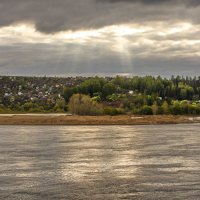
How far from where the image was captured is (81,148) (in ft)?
162

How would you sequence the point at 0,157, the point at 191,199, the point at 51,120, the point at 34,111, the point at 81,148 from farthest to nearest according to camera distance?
the point at 34,111 < the point at 51,120 < the point at 81,148 < the point at 0,157 < the point at 191,199

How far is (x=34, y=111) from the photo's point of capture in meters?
171

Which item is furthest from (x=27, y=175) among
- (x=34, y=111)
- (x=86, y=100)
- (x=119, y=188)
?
(x=34, y=111)

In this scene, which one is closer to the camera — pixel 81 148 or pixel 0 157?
pixel 0 157

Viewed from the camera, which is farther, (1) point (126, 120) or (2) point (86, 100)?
(2) point (86, 100)

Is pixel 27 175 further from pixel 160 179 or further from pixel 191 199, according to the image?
pixel 191 199

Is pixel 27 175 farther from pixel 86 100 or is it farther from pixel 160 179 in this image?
pixel 86 100

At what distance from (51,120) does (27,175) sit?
293 feet

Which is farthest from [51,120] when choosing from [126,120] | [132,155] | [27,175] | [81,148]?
[27,175]

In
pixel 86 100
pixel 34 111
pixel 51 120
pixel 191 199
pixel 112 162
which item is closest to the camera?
pixel 191 199

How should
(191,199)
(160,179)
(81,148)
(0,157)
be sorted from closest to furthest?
1. (191,199)
2. (160,179)
3. (0,157)
4. (81,148)

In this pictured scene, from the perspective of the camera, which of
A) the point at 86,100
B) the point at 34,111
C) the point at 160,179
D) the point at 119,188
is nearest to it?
the point at 119,188

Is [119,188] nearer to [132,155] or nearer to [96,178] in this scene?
[96,178]

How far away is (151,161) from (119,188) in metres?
11.7
